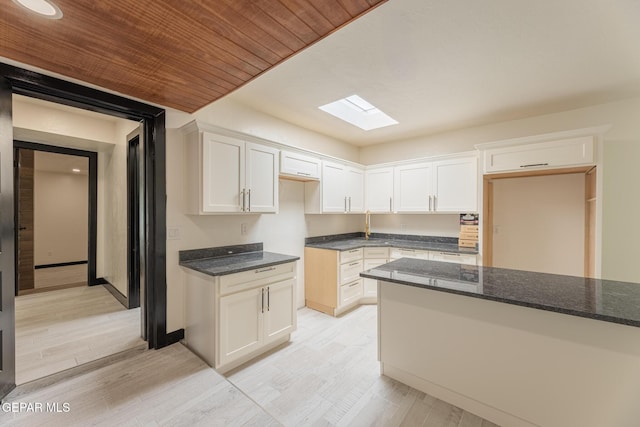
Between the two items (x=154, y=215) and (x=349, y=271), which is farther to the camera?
(x=349, y=271)

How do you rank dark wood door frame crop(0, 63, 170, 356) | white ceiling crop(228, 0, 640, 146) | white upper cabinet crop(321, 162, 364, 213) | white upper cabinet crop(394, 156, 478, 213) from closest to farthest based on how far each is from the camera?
1. white ceiling crop(228, 0, 640, 146)
2. dark wood door frame crop(0, 63, 170, 356)
3. white upper cabinet crop(394, 156, 478, 213)
4. white upper cabinet crop(321, 162, 364, 213)

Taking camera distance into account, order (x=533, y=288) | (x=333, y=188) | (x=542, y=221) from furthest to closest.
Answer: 1. (x=333, y=188)
2. (x=542, y=221)
3. (x=533, y=288)

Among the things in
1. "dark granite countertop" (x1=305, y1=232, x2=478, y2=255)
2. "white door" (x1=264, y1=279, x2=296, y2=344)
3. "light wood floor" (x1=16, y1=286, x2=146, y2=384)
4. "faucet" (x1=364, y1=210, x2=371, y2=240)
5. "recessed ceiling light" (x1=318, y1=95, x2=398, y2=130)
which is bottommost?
"light wood floor" (x1=16, y1=286, x2=146, y2=384)

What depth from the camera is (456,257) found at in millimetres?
3428

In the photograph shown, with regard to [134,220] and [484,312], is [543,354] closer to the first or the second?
[484,312]

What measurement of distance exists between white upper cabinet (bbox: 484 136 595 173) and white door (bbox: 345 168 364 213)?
6.06 ft

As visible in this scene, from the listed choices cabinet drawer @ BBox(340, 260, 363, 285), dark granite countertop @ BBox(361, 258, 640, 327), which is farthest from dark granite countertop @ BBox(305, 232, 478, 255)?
dark granite countertop @ BBox(361, 258, 640, 327)

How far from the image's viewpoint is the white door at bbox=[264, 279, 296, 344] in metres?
2.51

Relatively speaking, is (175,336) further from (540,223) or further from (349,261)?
(540,223)

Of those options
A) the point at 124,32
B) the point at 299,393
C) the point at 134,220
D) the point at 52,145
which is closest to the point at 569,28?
the point at 124,32

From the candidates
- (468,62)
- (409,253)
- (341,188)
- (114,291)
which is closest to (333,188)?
(341,188)

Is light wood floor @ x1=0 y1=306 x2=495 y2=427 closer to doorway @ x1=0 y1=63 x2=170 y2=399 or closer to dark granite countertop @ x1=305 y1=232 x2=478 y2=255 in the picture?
doorway @ x1=0 y1=63 x2=170 y2=399

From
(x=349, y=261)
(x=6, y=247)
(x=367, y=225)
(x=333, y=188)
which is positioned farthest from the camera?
(x=367, y=225)

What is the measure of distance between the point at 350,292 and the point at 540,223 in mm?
2767
